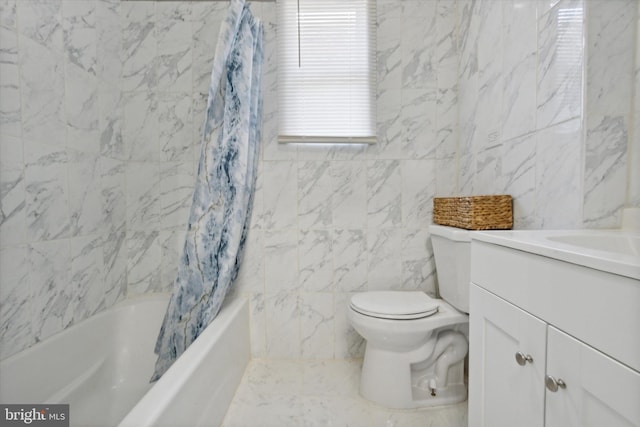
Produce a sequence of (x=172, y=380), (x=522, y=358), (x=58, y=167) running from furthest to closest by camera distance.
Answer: (x=58, y=167)
(x=172, y=380)
(x=522, y=358)

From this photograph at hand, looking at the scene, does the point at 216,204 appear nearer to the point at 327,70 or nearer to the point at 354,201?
the point at 354,201

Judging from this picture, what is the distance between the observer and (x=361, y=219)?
1658mm

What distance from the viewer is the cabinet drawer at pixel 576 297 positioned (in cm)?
45

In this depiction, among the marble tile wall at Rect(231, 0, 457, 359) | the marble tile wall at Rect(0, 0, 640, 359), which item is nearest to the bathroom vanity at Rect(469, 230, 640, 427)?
the marble tile wall at Rect(0, 0, 640, 359)

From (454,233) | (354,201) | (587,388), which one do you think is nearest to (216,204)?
(354,201)

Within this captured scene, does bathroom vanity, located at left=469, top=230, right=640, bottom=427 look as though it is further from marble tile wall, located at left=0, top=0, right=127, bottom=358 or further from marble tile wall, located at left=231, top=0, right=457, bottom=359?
marble tile wall, located at left=0, top=0, right=127, bottom=358

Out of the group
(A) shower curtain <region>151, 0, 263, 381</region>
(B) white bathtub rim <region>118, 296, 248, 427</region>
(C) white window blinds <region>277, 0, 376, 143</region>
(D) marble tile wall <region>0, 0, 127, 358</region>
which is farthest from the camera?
(C) white window blinds <region>277, 0, 376, 143</region>

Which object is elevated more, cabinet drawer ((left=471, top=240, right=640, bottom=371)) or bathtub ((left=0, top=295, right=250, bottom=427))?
cabinet drawer ((left=471, top=240, right=640, bottom=371))

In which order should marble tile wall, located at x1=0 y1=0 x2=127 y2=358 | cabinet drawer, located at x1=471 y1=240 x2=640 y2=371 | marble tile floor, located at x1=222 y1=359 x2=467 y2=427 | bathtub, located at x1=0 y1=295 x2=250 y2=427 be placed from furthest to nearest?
1. marble tile floor, located at x1=222 y1=359 x2=467 y2=427
2. marble tile wall, located at x1=0 y1=0 x2=127 y2=358
3. bathtub, located at x1=0 y1=295 x2=250 y2=427
4. cabinet drawer, located at x1=471 y1=240 x2=640 y2=371

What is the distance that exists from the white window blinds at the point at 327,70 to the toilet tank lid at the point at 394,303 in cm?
81

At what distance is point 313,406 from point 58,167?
4.78 feet

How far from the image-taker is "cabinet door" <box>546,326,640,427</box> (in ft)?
1.47

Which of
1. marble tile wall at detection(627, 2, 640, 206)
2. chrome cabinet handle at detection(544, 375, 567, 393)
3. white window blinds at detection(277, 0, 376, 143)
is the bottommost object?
chrome cabinet handle at detection(544, 375, 567, 393)

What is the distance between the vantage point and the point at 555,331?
0.59 m
